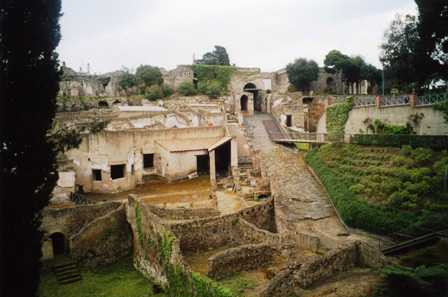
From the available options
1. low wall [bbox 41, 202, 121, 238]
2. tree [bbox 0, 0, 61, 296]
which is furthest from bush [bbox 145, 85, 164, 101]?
tree [bbox 0, 0, 61, 296]

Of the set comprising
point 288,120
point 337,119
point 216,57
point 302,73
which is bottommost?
point 288,120

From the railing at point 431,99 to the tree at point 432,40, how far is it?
279 cm

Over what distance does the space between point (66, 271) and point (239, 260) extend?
913cm

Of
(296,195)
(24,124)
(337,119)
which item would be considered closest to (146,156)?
(296,195)

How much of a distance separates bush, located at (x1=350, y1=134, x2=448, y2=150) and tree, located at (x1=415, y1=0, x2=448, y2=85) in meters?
5.23

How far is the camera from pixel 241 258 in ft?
48.2

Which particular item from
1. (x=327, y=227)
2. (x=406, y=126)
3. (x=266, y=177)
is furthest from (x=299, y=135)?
(x=327, y=227)

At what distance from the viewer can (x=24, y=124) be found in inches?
387

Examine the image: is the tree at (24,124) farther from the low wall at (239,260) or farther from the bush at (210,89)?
the bush at (210,89)

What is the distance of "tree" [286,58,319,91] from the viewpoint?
48.0m

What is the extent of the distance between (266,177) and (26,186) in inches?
657

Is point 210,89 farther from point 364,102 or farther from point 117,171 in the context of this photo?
point 364,102

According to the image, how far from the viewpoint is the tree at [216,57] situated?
190 ft

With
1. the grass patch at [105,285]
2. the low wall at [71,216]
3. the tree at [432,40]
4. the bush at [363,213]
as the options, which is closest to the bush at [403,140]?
the bush at [363,213]
